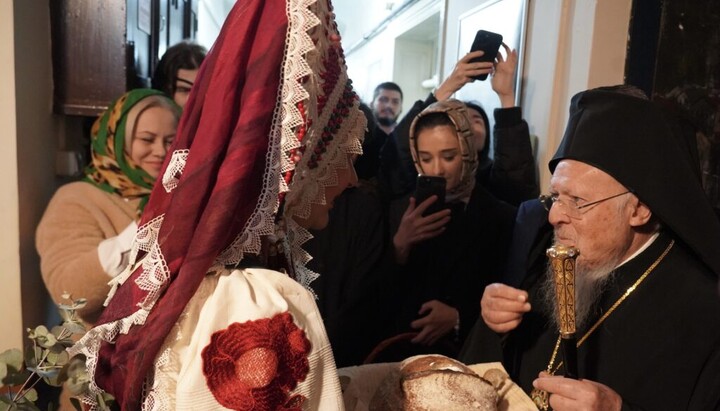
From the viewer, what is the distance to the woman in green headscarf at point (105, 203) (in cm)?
142

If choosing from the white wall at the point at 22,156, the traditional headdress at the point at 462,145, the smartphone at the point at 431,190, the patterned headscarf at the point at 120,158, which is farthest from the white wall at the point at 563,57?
the white wall at the point at 22,156

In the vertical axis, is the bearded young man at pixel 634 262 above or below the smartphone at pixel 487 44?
below

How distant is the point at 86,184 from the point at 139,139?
21 centimetres

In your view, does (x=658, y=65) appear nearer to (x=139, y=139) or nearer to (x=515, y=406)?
(x=515, y=406)

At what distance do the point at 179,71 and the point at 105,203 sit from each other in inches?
27.1

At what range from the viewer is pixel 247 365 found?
2.41ft

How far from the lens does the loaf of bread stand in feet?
2.98

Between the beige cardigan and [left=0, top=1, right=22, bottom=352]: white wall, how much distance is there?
120mm

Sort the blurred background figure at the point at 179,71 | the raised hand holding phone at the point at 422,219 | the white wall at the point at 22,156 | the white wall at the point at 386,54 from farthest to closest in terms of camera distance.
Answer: the white wall at the point at 386,54 → the blurred background figure at the point at 179,71 → the raised hand holding phone at the point at 422,219 → the white wall at the point at 22,156

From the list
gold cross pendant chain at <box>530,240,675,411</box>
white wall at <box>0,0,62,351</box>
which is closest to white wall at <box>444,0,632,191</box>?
gold cross pendant chain at <box>530,240,675,411</box>

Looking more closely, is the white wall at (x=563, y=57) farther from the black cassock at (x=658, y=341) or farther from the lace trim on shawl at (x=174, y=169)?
the lace trim on shawl at (x=174, y=169)

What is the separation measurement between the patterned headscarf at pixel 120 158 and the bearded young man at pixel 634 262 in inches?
43.5

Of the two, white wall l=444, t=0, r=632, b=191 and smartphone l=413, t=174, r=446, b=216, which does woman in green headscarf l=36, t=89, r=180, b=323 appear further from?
white wall l=444, t=0, r=632, b=191

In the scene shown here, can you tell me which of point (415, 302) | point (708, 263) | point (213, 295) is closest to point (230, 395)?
point (213, 295)
